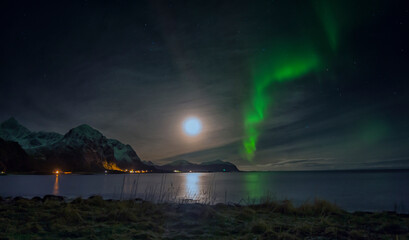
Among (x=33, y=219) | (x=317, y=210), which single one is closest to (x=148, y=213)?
(x=33, y=219)

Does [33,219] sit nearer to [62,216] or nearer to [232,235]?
[62,216]

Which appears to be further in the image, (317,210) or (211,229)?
(317,210)

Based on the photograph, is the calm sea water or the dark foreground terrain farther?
the calm sea water

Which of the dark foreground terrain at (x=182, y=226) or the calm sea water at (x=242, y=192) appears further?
the calm sea water at (x=242, y=192)

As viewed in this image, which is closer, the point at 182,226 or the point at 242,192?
the point at 182,226

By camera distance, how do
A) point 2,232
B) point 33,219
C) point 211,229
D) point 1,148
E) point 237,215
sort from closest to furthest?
point 2,232 < point 211,229 < point 33,219 < point 237,215 < point 1,148

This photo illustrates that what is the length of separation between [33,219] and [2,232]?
2.56m

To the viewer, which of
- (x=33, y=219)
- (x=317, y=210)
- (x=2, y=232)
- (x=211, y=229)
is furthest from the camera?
(x=317, y=210)

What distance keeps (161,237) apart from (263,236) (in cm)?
378

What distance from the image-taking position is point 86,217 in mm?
12555

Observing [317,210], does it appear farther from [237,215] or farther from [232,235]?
[232,235]

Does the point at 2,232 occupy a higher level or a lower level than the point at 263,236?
lower

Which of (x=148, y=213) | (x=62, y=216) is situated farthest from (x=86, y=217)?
(x=148, y=213)

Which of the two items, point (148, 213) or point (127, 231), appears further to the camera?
point (148, 213)
